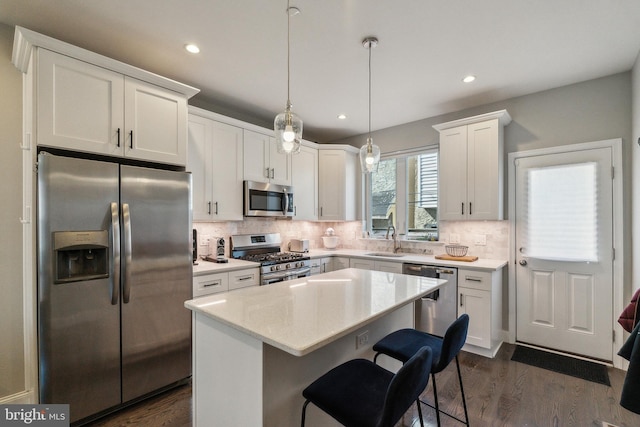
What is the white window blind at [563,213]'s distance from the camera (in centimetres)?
291

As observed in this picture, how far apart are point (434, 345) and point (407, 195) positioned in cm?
278

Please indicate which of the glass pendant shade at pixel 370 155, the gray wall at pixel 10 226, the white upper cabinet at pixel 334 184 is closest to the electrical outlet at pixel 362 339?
the glass pendant shade at pixel 370 155

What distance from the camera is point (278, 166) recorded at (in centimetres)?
391

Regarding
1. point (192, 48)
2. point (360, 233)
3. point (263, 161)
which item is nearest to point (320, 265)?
point (360, 233)

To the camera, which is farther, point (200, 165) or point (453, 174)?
point (453, 174)

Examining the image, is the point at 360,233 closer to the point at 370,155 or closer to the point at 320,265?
the point at 320,265

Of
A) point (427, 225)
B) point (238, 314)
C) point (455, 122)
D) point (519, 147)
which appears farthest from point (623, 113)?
point (238, 314)

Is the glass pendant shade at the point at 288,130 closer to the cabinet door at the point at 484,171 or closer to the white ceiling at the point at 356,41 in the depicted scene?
the white ceiling at the point at 356,41

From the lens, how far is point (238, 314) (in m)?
1.41

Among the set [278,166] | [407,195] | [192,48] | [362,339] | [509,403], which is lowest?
[509,403]

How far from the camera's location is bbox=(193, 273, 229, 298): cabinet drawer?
2.65 metres

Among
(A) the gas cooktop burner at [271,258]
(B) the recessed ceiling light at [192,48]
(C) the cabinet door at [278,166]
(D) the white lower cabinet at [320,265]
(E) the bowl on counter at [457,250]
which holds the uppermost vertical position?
(B) the recessed ceiling light at [192,48]

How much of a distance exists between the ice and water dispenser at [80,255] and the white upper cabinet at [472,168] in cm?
340

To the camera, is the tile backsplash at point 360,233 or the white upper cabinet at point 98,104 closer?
the white upper cabinet at point 98,104
